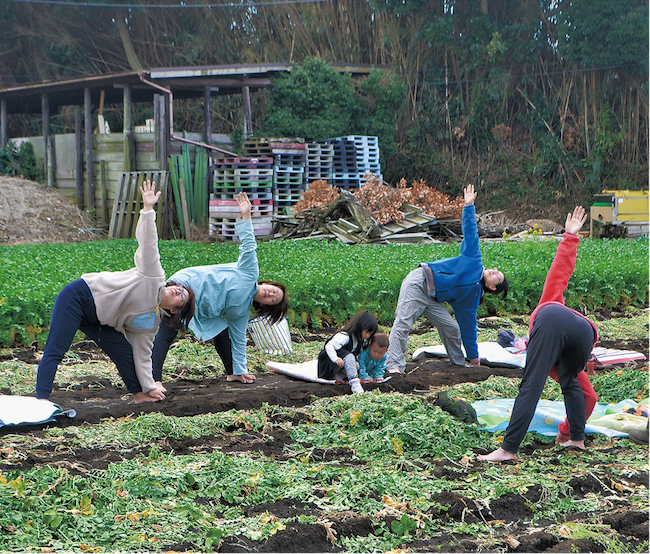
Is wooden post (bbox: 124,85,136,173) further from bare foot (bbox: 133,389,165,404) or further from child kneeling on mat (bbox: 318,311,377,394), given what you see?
bare foot (bbox: 133,389,165,404)

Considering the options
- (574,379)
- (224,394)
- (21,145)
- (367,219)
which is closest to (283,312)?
(224,394)

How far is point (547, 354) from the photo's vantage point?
4.47m

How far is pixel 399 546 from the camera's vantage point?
3480 millimetres

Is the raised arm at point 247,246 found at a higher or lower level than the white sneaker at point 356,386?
higher

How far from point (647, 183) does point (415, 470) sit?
73.3 ft

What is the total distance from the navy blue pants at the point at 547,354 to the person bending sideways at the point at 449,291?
271cm

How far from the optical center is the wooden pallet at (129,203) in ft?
67.1

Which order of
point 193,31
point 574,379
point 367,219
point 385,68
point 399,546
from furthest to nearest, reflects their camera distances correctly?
point 193,31 → point 385,68 → point 367,219 → point 574,379 → point 399,546

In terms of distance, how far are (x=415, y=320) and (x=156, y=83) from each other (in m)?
15.5

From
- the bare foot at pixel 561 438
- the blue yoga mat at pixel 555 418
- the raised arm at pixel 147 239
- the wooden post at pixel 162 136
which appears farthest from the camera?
the wooden post at pixel 162 136

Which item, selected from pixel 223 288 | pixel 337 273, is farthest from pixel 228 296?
pixel 337 273

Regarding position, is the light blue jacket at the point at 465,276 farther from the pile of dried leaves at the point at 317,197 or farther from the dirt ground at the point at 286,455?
the pile of dried leaves at the point at 317,197

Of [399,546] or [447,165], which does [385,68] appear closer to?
[447,165]

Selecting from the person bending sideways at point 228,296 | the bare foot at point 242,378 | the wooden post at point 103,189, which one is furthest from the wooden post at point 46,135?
the person bending sideways at point 228,296
